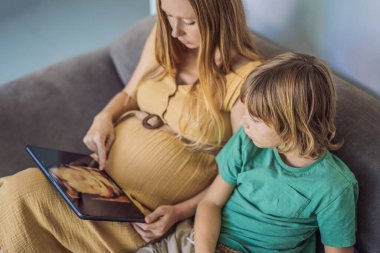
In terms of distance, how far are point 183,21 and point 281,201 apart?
1.61ft

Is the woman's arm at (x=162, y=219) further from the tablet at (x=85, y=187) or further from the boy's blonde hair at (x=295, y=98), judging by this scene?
the boy's blonde hair at (x=295, y=98)

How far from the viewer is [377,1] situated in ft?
3.68

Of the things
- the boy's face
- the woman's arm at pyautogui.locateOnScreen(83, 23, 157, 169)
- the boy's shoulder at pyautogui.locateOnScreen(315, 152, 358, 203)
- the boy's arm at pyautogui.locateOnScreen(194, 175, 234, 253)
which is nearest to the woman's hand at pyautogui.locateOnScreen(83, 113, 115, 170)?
the woman's arm at pyautogui.locateOnScreen(83, 23, 157, 169)

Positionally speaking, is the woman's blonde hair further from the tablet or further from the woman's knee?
the woman's knee

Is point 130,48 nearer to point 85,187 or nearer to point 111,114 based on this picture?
point 111,114

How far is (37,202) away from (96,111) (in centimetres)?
54

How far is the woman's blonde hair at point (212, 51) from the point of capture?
1150 mm

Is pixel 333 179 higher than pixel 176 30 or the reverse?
the reverse

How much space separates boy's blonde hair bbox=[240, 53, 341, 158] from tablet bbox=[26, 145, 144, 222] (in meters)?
0.38

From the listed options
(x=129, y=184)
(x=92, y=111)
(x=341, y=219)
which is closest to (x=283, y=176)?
(x=341, y=219)

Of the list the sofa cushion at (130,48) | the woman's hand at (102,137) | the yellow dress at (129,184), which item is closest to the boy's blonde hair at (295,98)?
the yellow dress at (129,184)

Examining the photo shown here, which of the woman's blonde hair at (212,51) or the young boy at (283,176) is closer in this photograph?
the young boy at (283,176)

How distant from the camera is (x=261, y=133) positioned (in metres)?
0.99

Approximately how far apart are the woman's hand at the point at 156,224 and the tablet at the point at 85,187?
0.04 meters
